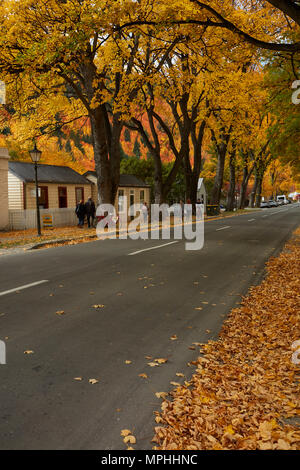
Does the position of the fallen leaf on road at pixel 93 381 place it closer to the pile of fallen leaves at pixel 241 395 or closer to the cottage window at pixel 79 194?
the pile of fallen leaves at pixel 241 395

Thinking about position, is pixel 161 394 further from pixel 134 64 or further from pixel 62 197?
pixel 62 197

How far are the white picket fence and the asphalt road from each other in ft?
43.2

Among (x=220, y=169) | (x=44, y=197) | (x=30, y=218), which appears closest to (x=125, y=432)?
(x=30, y=218)

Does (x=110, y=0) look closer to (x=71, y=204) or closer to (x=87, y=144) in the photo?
(x=71, y=204)

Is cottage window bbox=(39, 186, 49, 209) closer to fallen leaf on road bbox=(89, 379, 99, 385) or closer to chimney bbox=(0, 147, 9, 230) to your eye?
chimney bbox=(0, 147, 9, 230)

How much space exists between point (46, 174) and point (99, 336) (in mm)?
25949

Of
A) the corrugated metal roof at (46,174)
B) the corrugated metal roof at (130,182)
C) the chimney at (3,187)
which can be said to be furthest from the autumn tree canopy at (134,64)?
the corrugated metal roof at (130,182)

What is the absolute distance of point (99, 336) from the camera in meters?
5.01

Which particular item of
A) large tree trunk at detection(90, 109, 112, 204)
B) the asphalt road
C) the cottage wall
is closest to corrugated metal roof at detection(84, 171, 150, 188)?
the cottage wall

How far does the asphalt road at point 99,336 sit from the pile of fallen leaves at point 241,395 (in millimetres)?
212

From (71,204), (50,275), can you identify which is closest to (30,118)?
(71,204)

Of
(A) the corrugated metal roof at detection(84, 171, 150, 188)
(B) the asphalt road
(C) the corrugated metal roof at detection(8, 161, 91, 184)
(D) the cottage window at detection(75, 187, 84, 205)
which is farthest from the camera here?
(A) the corrugated metal roof at detection(84, 171, 150, 188)

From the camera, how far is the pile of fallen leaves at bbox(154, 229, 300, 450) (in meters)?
2.95

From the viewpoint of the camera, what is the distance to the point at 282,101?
577 inches
